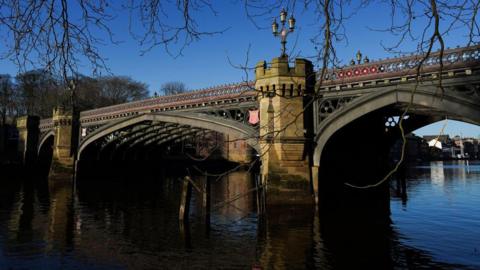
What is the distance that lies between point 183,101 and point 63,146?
61.3ft

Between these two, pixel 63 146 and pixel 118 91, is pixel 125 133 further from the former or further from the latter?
pixel 118 91

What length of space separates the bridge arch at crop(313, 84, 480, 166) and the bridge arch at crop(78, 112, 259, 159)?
11.1 feet

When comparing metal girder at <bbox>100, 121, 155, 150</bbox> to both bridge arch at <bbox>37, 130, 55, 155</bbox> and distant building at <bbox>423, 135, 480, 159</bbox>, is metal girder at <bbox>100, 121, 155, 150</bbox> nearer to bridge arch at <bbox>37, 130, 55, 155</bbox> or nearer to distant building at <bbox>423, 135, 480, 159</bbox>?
bridge arch at <bbox>37, 130, 55, 155</bbox>

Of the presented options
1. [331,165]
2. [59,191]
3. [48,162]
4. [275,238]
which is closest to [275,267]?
[275,238]

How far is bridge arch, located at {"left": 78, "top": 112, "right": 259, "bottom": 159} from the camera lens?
21.8 m

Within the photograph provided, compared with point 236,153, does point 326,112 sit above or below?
above

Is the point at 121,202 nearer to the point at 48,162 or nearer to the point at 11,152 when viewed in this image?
the point at 48,162

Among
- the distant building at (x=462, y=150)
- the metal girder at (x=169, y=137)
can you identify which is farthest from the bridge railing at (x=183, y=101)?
the distant building at (x=462, y=150)

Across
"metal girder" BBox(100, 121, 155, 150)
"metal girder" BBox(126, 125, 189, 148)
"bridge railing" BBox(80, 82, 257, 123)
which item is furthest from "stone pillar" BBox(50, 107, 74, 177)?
"metal girder" BBox(126, 125, 189, 148)

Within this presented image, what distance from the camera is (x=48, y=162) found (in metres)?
51.9

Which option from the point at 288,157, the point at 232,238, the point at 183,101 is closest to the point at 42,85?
the point at 232,238

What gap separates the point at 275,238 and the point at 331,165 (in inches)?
348

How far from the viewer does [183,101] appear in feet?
89.2

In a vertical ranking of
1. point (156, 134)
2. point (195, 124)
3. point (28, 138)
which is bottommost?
point (195, 124)
